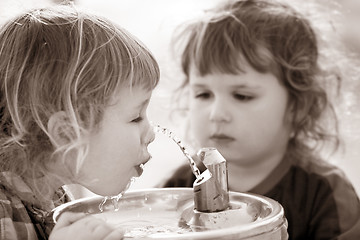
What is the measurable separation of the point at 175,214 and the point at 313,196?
44 centimetres

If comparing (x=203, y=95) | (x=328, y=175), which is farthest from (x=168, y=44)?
(x=328, y=175)

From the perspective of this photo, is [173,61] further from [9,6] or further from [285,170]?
[9,6]

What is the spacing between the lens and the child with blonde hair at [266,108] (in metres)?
1.07

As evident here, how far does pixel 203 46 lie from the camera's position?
1.12m

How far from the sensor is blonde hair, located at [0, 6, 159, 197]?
65cm

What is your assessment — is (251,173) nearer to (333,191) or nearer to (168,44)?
(333,191)

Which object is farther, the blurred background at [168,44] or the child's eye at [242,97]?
the blurred background at [168,44]

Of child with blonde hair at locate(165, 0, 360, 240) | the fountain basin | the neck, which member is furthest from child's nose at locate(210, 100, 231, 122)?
the fountain basin

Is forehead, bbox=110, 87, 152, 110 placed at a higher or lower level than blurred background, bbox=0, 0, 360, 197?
higher

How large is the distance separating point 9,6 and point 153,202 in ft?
1.00

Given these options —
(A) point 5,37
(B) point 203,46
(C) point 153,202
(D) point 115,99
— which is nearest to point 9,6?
(A) point 5,37

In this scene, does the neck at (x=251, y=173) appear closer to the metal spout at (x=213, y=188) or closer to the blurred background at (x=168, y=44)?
the blurred background at (x=168, y=44)

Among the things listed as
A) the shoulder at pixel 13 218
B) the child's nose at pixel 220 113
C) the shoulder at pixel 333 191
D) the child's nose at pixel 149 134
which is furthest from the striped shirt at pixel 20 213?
the shoulder at pixel 333 191

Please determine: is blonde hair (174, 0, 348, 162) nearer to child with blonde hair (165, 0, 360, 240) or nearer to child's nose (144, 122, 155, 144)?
child with blonde hair (165, 0, 360, 240)
